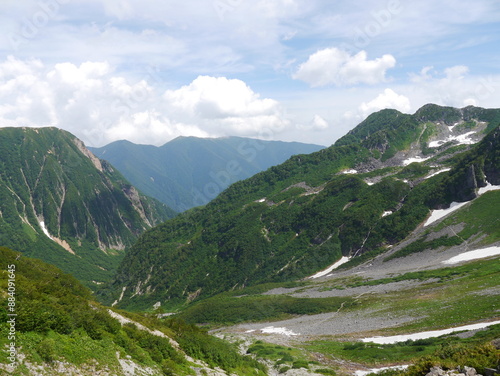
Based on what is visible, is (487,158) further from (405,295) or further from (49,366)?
(49,366)

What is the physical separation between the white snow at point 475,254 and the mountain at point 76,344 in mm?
105604

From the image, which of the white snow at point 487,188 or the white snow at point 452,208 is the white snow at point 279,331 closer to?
the white snow at point 452,208

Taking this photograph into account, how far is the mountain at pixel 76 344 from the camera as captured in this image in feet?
62.8

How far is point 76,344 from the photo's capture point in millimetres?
22531

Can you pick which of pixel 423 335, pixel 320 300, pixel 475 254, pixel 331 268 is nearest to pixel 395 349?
pixel 423 335

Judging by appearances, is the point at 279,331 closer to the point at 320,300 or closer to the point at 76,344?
the point at 320,300

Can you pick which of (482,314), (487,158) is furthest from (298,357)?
(487,158)

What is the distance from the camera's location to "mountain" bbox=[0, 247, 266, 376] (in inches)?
754

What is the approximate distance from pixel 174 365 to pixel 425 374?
57.3ft

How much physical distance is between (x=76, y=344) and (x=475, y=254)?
126797mm

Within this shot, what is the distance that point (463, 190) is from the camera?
162 m

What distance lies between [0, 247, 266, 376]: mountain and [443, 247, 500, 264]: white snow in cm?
10560

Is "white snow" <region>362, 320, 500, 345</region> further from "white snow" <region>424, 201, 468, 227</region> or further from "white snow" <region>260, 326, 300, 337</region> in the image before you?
"white snow" <region>424, 201, 468, 227</region>

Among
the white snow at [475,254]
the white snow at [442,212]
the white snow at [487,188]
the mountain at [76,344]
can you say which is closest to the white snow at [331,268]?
the white snow at [442,212]
